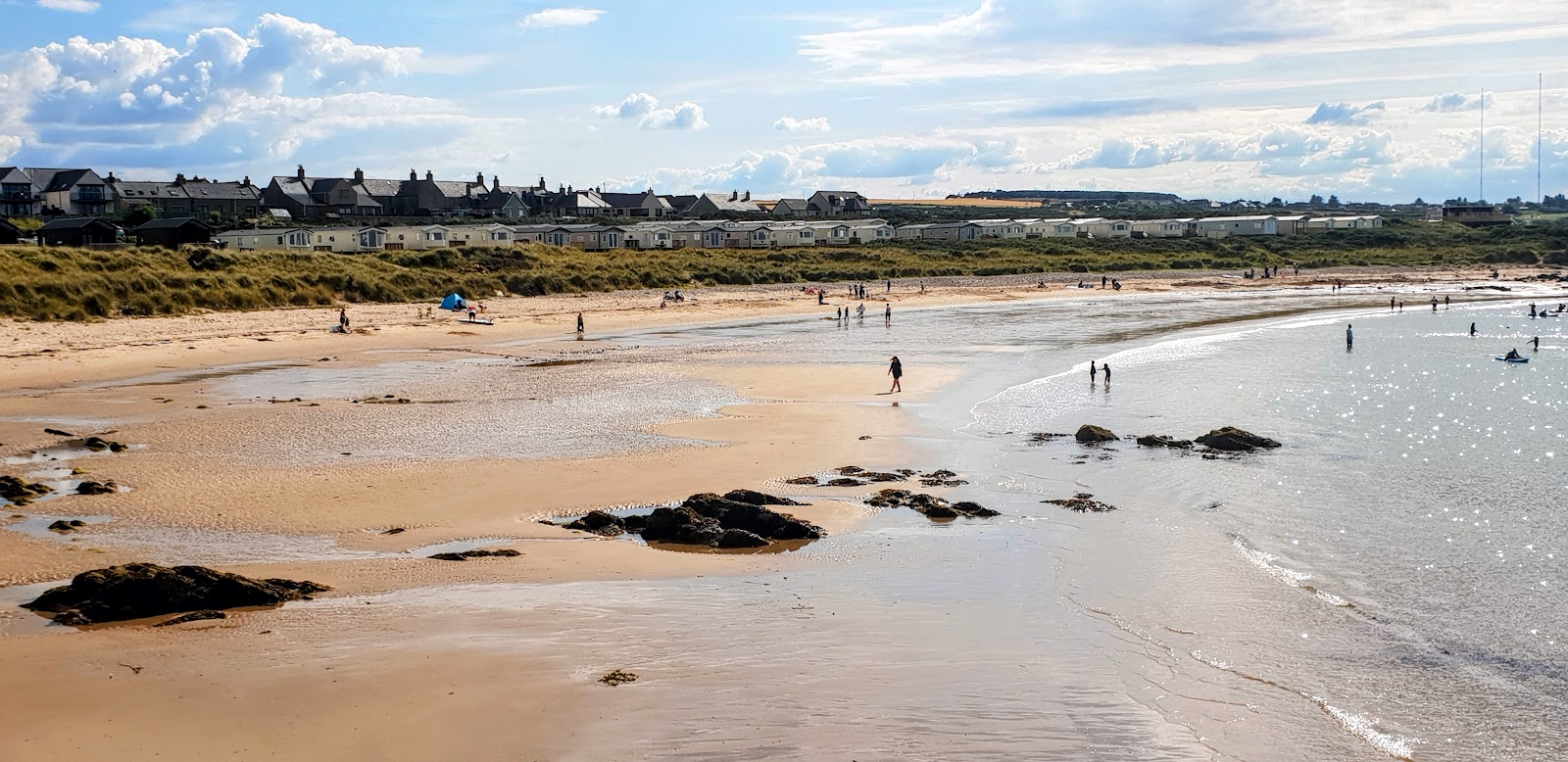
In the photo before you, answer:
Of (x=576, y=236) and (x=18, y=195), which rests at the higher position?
(x=18, y=195)

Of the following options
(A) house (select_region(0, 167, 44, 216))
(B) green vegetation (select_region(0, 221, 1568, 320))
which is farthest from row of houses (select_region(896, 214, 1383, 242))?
(A) house (select_region(0, 167, 44, 216))

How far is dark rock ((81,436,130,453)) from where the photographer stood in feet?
79.1

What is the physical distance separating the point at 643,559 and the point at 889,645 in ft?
Result: 15.4

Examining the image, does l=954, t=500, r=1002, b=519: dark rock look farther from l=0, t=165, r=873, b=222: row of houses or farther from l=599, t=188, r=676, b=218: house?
l=599, t=188, r=676, b=218: house

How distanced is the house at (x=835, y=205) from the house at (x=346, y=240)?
86.4 metres

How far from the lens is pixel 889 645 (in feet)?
43.0

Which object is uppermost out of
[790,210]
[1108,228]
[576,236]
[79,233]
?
[790,210]

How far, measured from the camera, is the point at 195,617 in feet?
44.6

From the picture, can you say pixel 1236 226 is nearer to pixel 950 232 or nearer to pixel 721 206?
pixel 950 232

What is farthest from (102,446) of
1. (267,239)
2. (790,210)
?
(790,210)

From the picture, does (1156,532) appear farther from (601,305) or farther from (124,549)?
(601,305)

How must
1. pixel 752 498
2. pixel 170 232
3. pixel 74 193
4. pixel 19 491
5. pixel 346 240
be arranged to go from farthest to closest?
pixel 74 193, pixel 346 240, pixel 170 232, pixel 19 491, pixel 752 498

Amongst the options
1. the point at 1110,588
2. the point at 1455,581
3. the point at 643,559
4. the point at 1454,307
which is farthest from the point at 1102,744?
the point at 1454,307

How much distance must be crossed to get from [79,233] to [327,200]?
51.1 meters
